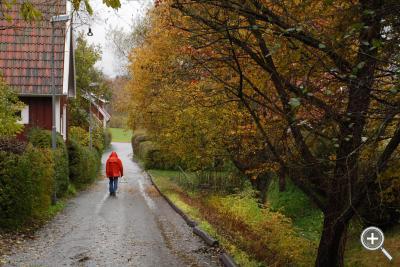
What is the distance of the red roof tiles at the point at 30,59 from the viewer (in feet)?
73.9

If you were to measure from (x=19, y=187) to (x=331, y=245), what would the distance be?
8061 millimetres

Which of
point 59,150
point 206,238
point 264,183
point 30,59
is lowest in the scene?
point 206,238

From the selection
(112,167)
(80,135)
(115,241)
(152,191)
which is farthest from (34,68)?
(80,135)

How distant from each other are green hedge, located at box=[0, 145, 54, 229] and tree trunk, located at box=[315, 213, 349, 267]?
7785mm

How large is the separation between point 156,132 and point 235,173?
549 cm

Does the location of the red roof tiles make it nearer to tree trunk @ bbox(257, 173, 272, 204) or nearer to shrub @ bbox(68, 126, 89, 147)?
tree trunk @ bbox(257, 173, 272, 204)

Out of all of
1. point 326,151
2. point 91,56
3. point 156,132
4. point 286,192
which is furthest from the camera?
point 91,56

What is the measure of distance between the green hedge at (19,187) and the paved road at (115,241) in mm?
687

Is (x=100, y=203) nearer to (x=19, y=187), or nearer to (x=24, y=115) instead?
(x=24, y=115)

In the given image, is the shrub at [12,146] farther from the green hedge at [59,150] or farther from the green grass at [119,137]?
the green grass at [119,137]

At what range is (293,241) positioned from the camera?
10672 millimetres

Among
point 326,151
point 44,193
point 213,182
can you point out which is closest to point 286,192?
point 213,182

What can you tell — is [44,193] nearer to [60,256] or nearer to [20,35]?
[60,256]

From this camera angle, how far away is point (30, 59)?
2327 centimetres
